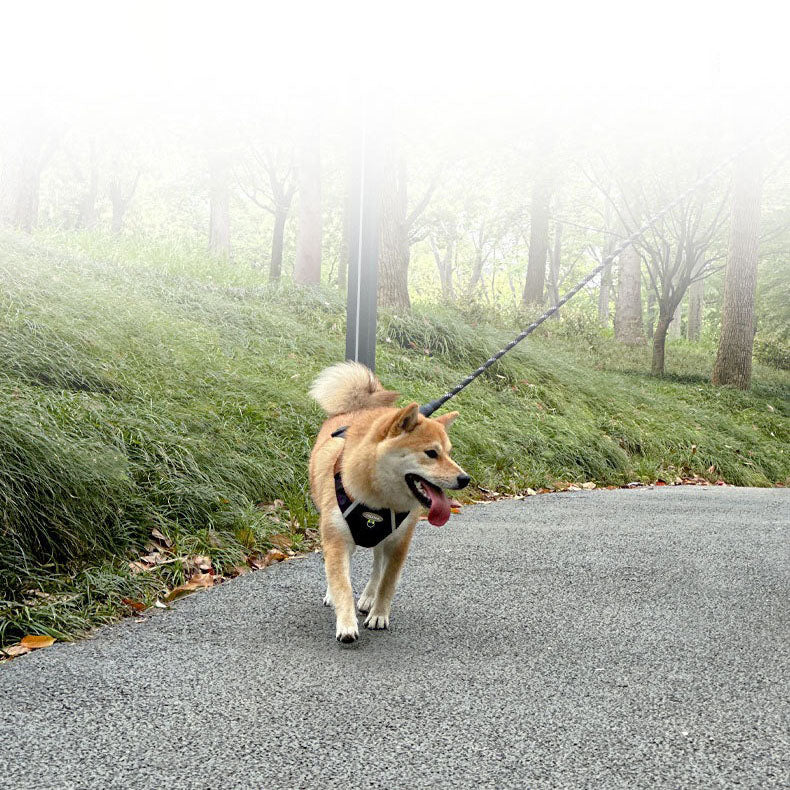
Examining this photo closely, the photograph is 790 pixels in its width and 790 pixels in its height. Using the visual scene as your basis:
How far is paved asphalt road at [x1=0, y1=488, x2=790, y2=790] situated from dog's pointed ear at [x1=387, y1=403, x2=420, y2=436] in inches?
34.9

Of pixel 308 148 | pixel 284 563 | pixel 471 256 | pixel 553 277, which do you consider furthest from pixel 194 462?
pixel 471 256

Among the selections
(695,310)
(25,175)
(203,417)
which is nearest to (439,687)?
(203,417)

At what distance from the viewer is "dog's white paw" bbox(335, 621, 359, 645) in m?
3.28

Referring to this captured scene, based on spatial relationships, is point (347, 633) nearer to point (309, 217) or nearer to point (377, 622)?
point (377, 622)

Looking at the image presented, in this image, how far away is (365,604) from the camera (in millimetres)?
3910

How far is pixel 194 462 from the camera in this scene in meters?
5.19

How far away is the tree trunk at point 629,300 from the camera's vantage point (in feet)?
66.0

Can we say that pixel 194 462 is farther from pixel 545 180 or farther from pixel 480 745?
pixel 545 180

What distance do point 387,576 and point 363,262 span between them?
306 centimetres

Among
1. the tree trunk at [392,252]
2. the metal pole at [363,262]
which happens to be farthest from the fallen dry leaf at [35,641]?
the tree trunk at [392,252]

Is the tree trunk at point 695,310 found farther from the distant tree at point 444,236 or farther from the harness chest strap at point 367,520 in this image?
the harness chest strap at point 367,520

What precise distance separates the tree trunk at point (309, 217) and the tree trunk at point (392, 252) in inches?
85.1

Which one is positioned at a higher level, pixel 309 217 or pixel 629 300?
pixel 309 217

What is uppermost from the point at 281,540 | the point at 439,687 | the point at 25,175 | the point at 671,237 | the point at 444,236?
the point at 25,175
